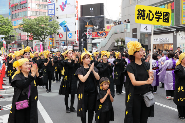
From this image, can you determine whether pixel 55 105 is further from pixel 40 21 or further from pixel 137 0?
pixel 40 21

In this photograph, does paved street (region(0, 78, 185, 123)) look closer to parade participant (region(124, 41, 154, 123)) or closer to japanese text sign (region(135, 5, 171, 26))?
parade participant (region(124, 41, 154, 123))

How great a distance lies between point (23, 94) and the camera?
4242 millimetres

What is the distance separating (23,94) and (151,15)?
309cm

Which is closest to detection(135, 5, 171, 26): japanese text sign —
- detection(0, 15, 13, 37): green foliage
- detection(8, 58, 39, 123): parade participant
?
detection(8, 58, 39, 123): parade participant

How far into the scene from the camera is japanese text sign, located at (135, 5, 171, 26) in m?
4.29

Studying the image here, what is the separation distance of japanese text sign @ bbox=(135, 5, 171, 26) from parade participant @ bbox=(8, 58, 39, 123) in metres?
2.41

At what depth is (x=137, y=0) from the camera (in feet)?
96.3

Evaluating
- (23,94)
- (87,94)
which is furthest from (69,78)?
(23,94)

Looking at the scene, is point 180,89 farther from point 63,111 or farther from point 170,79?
point 63,111

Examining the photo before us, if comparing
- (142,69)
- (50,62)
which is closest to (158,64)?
(50,62)

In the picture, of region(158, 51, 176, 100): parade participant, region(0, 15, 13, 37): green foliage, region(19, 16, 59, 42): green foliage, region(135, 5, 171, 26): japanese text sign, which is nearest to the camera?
region(135, 5, 171, 26): japanese text sign

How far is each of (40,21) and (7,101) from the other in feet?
129

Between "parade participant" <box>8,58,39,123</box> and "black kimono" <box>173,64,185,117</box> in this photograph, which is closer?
"parade participant" <box>8,58,39,123</box>

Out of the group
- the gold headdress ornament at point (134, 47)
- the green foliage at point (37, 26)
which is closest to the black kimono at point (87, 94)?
the gold headdress ornament at point (134, 47)
